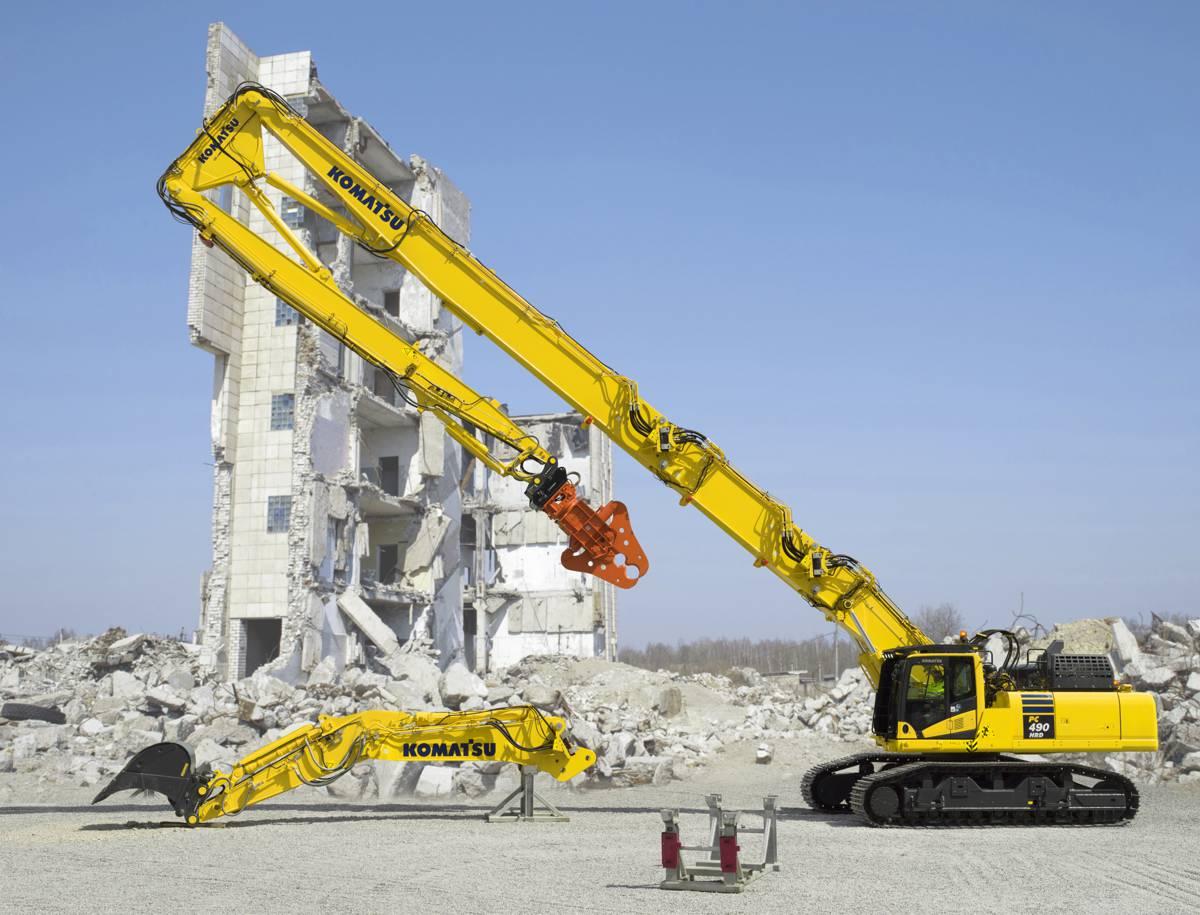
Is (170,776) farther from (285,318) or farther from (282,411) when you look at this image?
(285,318)

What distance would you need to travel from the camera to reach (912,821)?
45.0 feet

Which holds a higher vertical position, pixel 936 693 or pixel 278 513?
pixel 278 513

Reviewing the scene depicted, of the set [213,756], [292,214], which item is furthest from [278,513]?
[213,756]

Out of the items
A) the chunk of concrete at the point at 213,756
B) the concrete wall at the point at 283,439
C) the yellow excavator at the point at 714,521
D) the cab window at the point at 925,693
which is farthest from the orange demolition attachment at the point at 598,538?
the concrete wall at the point at 283,439

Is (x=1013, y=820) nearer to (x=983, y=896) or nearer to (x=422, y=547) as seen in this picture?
(x=983, y=896)

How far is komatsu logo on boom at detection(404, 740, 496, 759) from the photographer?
14.0 m

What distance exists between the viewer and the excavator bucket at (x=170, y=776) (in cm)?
1323

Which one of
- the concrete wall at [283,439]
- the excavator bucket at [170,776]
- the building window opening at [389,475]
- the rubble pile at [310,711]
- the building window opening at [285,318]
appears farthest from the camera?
the building window opening at [389,475]

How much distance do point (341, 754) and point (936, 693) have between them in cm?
698

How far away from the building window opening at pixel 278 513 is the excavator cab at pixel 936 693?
2041 cm

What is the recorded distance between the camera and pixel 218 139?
14.8 metres

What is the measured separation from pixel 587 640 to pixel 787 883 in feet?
127

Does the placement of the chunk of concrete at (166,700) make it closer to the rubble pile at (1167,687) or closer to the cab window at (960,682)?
the cab window at (960,682)

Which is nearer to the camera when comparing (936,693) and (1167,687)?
(936,693)
